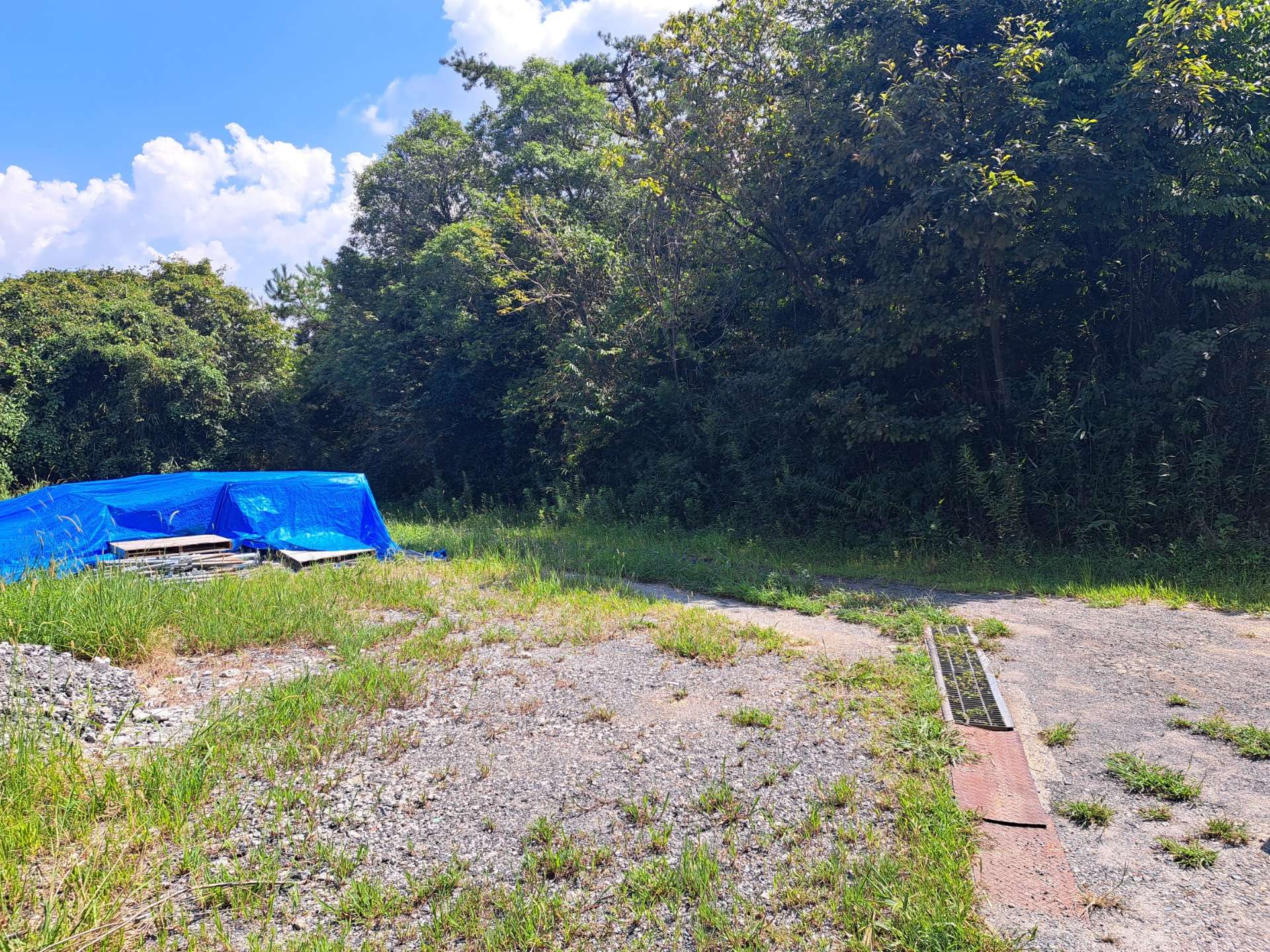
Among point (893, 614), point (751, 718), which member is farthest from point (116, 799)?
point (893, 614)

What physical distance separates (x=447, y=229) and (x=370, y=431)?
629 centimetres

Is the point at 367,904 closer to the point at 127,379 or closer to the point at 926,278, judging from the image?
the point at 926,278

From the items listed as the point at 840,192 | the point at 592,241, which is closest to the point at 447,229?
the point at 592,241

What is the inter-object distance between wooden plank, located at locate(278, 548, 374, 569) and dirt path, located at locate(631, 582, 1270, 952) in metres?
4.66

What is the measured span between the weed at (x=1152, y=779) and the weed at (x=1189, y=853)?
380mm

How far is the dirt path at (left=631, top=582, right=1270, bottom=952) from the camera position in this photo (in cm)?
233

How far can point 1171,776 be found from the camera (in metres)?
3.18

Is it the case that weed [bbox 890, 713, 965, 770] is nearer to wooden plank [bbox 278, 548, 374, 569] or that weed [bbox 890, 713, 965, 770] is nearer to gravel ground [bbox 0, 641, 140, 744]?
gravel ground [bbox 0, 641, 140, 744]

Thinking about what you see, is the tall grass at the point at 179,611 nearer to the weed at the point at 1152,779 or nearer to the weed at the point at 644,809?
the weed at the point at 644,809

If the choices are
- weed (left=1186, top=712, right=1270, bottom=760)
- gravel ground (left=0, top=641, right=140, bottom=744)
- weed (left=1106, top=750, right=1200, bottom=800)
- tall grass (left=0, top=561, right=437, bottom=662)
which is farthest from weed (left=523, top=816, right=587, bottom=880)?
weed (left=1186, top=712, right=1270, bottom=760)

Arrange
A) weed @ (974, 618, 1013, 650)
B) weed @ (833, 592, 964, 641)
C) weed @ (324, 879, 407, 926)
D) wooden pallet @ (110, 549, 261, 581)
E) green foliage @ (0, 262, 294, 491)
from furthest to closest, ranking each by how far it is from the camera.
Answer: green foliage @ (0, 262, 294, 491) → wooden pallet @ (110, 549, 261, 581) → weed @ (833, 592, 964, 641) → weed @ (974, 618, 1013, 650) → weed @ (324, 879, 407, 926)

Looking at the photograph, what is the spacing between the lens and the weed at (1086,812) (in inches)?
115

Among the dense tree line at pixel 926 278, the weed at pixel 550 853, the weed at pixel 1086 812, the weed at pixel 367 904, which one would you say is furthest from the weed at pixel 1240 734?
the dense tree line at pixel 926 278

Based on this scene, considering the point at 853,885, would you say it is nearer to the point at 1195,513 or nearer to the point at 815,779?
the point at 815,779
